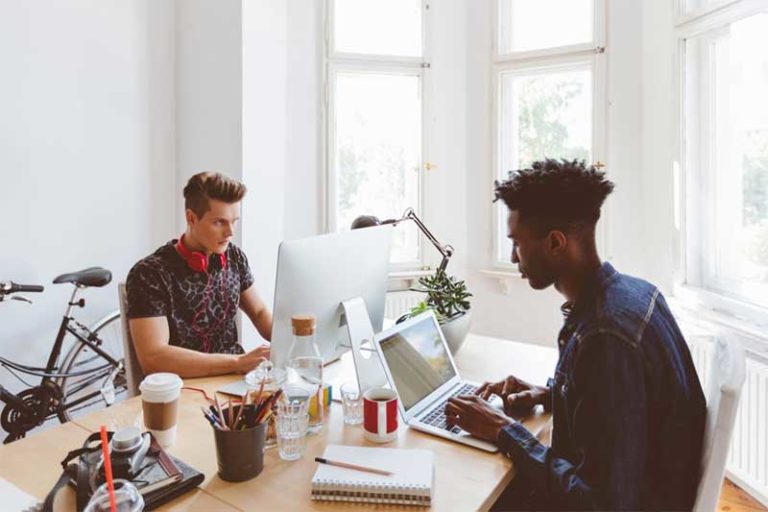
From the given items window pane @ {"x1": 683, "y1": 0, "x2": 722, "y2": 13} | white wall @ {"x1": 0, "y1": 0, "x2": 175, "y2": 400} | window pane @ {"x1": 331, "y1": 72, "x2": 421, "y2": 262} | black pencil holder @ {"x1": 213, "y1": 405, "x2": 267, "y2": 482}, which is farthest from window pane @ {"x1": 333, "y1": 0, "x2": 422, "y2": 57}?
black pencil holder @ {"x1": 213, "y1": 405, "x2": 267, "y2": 482}

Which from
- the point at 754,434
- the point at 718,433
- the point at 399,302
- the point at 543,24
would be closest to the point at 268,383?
the point at 718,433

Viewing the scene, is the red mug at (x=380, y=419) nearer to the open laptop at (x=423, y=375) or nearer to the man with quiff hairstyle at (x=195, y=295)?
the open laptop at (x=423, y=375)

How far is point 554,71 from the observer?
3.33 m

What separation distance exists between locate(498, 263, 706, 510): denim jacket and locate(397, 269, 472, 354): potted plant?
0.64 m

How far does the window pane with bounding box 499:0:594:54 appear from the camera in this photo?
324 centimetres

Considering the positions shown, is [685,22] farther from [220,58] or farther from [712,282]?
[220,58]

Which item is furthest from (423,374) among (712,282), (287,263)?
(712,282)

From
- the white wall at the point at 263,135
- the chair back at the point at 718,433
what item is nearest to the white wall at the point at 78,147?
the white wall at the point at 263,135

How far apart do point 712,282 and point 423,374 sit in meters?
2.04

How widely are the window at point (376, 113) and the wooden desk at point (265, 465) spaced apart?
2185 mm

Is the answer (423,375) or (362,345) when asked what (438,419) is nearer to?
(423,375)

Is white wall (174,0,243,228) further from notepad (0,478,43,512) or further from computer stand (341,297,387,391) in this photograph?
notepad (0,478,43,512)

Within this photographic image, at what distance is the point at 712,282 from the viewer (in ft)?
8.89

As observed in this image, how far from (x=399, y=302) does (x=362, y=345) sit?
201 cm
